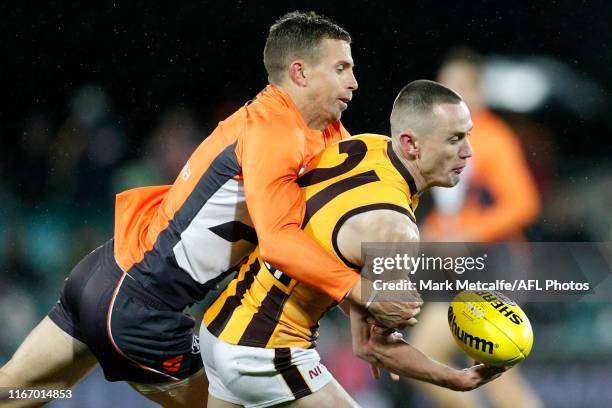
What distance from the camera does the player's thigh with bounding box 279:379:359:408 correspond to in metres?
2.92

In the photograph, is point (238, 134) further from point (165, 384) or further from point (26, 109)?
point (26, 109)

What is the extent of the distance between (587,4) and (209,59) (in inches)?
91.4

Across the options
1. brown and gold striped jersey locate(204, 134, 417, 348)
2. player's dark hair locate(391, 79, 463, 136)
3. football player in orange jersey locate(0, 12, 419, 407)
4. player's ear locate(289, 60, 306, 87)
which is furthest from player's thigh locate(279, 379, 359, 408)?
player's ear locate(289, 60, 306, 87)

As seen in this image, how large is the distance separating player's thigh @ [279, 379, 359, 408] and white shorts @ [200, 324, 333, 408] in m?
0.02

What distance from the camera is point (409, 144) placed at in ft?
9.73

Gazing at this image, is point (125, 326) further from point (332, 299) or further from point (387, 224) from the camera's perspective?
point (387, 224)

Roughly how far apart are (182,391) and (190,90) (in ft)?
8.43

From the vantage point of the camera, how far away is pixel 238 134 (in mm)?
3207

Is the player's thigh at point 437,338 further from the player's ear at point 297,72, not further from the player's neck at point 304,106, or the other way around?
the player's ear at point 297,72

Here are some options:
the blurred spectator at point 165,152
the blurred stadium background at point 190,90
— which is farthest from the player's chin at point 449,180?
the blurred spectator at point 165,152

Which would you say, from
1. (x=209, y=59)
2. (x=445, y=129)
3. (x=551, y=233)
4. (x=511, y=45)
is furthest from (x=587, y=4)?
(x=445, y=129)

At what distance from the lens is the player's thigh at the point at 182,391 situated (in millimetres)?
3529

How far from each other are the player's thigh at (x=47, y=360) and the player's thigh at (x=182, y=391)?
0.78ft

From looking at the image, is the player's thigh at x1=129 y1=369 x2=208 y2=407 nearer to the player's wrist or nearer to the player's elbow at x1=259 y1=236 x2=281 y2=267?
the player's elbow at x1=259 y1=236 x2=281 y2=267
